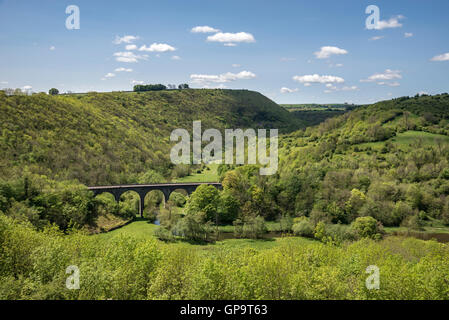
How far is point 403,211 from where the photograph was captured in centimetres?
6212

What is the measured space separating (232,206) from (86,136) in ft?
166

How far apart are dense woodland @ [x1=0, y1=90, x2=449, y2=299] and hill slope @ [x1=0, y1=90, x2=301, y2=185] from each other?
1.44ft

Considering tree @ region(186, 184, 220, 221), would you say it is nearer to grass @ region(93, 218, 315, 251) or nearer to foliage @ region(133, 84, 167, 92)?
grass @ region(93, 218, 315, 251)

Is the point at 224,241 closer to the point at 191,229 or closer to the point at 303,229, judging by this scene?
the point at 191,229

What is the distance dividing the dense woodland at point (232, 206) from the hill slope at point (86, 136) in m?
0.44

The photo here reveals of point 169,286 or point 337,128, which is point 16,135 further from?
point 337,128

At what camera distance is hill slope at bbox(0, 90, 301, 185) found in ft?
228

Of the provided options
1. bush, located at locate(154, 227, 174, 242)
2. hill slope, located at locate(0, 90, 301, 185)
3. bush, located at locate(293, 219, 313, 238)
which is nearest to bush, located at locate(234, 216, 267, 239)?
bush, located at locate(293, 219, 313, 238)

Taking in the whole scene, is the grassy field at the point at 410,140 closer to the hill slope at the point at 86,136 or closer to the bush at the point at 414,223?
the bush at the point at 414,223

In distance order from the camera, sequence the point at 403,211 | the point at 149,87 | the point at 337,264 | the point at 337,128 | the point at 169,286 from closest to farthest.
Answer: the point at 169,286 → the point at 337,264 → the point at 403,211 → the point at 337,128 → the point at 149,87

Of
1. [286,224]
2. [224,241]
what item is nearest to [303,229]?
[286,224]

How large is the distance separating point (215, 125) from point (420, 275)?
14505 cm
